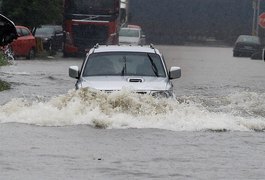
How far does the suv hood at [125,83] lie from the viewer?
1559cm

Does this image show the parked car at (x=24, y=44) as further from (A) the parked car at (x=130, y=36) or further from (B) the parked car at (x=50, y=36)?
(A) the parked car at (x=130, y=36)

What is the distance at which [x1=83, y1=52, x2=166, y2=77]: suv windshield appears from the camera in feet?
54.6

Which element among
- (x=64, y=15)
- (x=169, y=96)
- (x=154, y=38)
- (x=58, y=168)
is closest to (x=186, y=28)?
(x=154, y=38)

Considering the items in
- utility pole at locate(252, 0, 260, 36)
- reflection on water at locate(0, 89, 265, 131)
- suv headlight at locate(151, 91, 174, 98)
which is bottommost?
utility pole at locate(252, 0, 260, 36)

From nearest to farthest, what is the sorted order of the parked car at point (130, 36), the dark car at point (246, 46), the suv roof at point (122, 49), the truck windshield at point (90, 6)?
1. the suv roof at point (122, 49)
2. the truck windshield at point (90, 6)
3. the parked car at point (130, 36)
4. the dark car at point (246, 46)

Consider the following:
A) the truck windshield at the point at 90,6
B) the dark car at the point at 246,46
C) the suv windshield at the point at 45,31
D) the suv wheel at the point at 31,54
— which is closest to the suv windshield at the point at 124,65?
the suv wheel at the point at 31,54

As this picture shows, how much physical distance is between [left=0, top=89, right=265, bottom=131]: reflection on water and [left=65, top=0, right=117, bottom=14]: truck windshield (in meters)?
24.8

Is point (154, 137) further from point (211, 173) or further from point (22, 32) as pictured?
point (22, 32)

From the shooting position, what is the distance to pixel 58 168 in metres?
11.2

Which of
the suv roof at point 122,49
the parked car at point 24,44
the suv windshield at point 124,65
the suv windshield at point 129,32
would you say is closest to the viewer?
the suv windshield at point 124,65

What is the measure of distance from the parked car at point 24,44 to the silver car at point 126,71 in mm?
21476

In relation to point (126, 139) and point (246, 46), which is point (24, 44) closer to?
point (246, 46)

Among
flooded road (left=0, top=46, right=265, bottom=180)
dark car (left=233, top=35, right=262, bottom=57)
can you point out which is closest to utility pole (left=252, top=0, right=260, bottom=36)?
dark car (left=233, top=35, right=262, bottom=57)

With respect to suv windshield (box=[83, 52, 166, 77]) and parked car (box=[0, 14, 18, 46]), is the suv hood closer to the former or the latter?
suv windshield (box=[83, 52, 166, 77])
